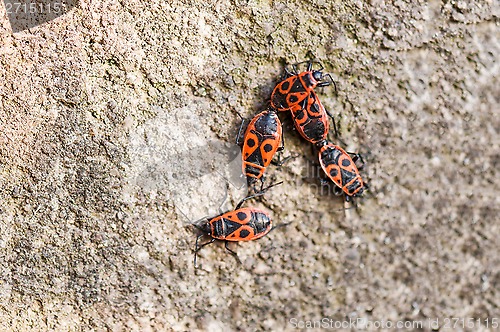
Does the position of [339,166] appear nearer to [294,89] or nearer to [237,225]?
[294,89]

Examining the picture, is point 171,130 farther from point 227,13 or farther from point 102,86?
point 227,13

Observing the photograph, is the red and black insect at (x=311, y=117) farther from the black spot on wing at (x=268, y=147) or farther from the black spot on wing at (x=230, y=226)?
the black spot on wing at (x=230, y=226)

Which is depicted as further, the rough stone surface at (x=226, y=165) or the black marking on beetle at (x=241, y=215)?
the black marking on beetle at (x=241, y=215)

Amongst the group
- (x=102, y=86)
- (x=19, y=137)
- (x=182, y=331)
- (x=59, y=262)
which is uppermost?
(x=102, y=86)

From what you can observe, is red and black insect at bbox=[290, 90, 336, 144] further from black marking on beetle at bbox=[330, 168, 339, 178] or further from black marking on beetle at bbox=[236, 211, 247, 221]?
black marking on beetle at bbox=[236, 211, 247, 221]

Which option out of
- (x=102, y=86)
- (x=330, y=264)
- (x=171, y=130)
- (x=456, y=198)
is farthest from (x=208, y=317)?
(x=456, y=198)
